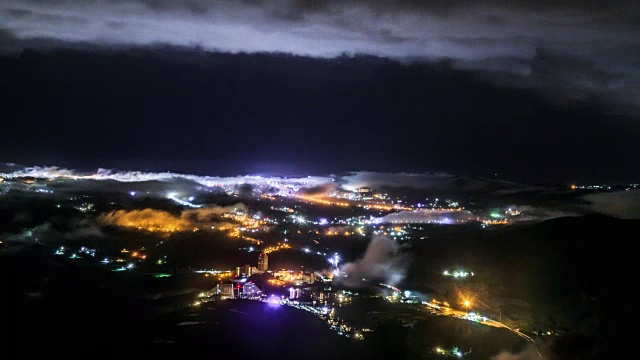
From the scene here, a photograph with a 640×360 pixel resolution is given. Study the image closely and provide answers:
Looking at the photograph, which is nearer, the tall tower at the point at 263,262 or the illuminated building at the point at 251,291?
the illuminated building at the point at 251,291

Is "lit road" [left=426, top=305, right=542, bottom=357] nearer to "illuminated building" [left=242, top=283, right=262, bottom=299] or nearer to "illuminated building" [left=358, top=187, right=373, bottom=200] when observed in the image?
"illuminated building" [left=242, top=283, right=262, bottom=299]

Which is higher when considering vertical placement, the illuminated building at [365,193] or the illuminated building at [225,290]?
the illuminated building at [365,193]

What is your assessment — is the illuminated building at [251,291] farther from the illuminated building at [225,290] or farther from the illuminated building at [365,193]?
the illuminated building at [365,193]

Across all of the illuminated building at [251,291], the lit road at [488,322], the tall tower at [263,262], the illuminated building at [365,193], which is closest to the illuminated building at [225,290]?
the illuminated building at [251,291]

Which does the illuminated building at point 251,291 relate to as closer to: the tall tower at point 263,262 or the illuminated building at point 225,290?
the illuminated building at point 225,290

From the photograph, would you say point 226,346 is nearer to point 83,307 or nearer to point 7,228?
point 83,307

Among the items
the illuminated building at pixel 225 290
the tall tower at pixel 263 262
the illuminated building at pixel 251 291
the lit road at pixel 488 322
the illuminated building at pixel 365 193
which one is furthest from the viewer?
the illuminated building at pixel 365 193

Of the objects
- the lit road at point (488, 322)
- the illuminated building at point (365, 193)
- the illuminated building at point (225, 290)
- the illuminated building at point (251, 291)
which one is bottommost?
the lit road at point (488, 322)

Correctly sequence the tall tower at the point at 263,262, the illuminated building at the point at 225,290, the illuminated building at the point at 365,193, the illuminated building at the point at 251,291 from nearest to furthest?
1. the illuminated building at the point at 225,290
2. the illuminated building at the point at 251,291
3. the tall tower at the point at 263,262
4. the illuminated building at the point at 365,193

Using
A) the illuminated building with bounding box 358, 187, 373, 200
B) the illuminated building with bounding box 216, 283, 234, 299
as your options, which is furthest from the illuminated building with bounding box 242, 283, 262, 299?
the illuminated building with bounding box 358, 187, 373, 200
